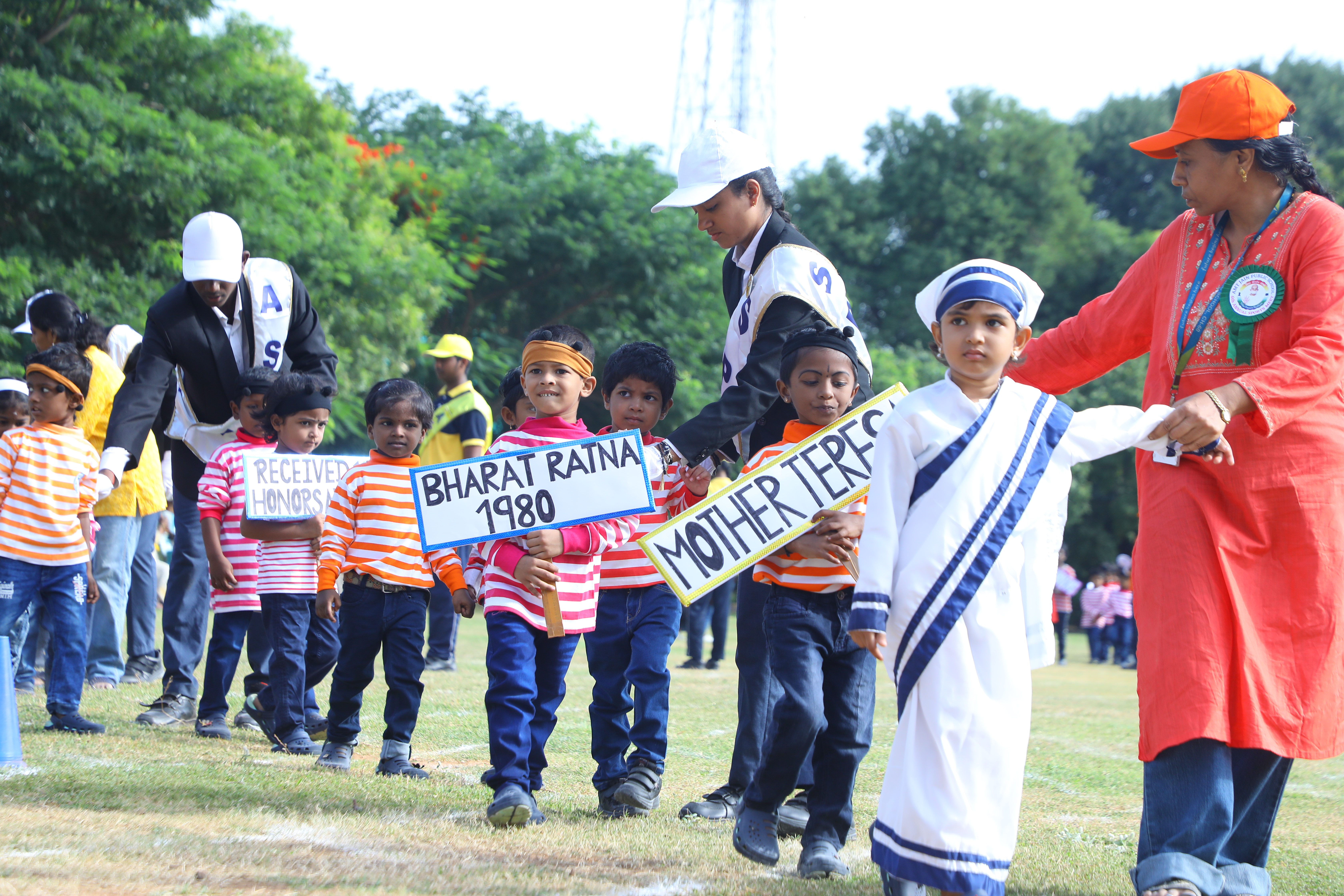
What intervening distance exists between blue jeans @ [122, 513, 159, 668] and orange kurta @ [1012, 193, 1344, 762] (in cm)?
700

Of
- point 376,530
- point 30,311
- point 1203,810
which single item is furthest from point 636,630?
point 30,311

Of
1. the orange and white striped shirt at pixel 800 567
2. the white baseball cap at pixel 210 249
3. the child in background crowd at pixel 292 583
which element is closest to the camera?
the orange and white striped shirt at pixel 800 567

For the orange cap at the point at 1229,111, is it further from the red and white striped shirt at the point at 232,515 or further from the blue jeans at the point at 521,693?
the red and white striped shirt at the point at 232,515

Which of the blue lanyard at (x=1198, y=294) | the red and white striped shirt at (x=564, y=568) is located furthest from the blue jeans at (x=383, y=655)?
the blue lanyard at (x=1198, y=294)

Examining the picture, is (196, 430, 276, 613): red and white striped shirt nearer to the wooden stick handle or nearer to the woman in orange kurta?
the wooden stick handle

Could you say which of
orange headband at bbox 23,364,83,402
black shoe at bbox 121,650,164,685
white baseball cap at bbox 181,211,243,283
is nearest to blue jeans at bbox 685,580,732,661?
black shoe at bbox 121,650,164,685

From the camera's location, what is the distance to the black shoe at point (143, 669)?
8.66 meters

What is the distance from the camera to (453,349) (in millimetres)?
10789

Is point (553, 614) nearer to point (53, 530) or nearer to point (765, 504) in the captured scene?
point (765, 504)

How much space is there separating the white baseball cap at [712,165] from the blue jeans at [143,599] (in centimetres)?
542

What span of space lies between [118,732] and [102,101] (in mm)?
13132

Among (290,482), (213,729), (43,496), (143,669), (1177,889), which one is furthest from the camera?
(143,669)

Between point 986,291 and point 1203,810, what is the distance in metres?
1.57

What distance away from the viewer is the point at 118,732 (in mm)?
6172
